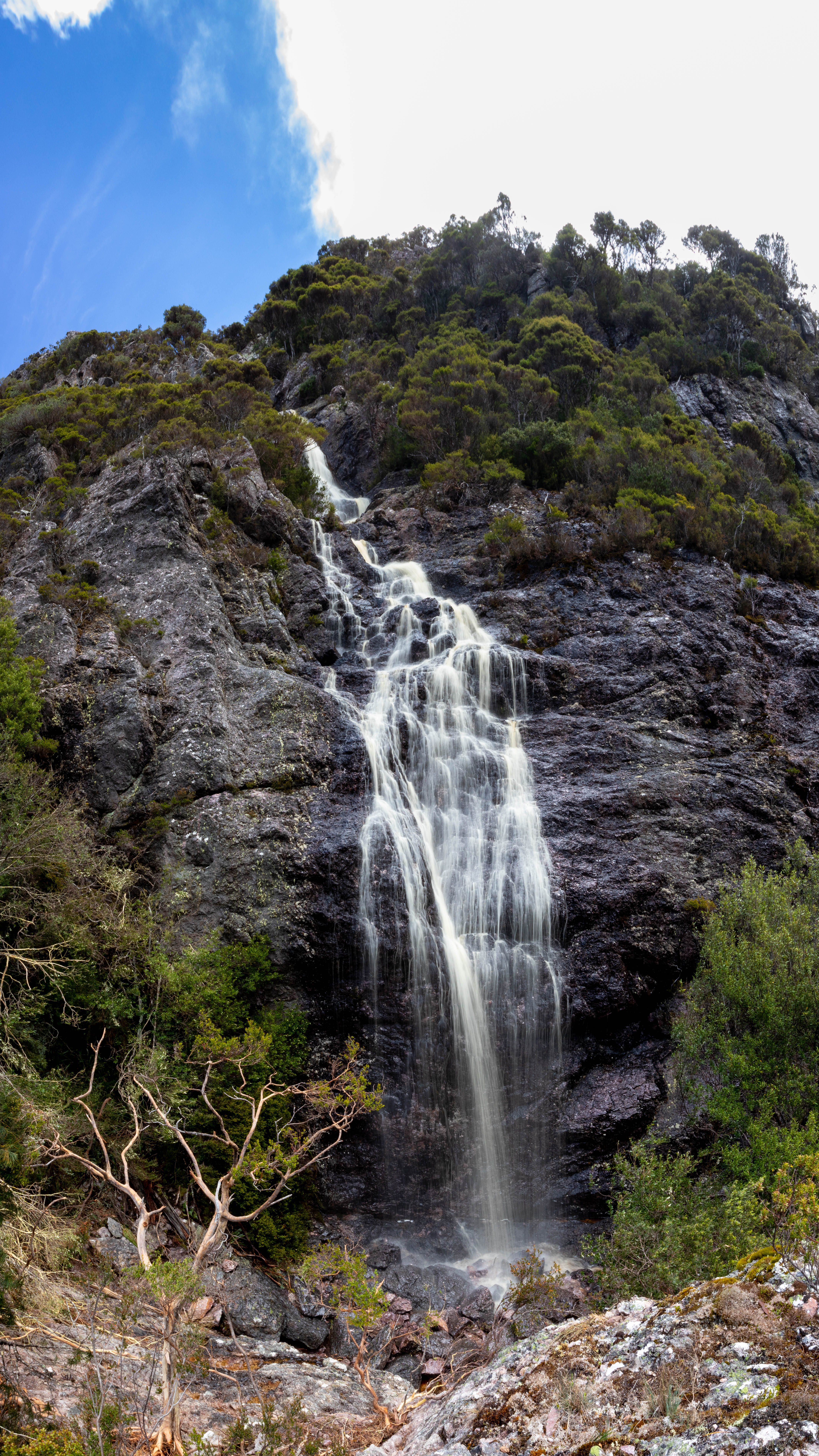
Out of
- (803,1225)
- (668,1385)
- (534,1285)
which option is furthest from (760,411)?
(668,1385)

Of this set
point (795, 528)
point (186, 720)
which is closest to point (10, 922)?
point (186, 720)

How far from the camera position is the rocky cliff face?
16062 millimetres

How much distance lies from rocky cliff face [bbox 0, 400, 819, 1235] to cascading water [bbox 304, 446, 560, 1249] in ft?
1.37

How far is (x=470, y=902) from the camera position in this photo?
17.4m

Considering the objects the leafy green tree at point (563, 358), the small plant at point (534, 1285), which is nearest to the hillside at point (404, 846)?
the small plant at point (534, 1285)

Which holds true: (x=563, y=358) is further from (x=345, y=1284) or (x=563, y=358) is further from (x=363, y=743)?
(x=345, y=1284)

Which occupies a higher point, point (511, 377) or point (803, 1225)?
point (511, 377)

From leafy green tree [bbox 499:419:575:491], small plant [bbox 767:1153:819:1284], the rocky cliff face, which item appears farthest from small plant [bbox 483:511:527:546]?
small plant [bbox 767:1153:819:1284]

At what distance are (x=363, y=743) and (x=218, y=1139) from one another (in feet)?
36.7

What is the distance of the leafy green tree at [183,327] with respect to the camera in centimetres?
5166

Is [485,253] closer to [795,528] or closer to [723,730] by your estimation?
[795,528]

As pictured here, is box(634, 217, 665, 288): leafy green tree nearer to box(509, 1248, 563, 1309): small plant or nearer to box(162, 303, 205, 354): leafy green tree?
box(162, 303, 205, 354): leafy green tree

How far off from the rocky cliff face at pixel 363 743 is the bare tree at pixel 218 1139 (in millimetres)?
1494

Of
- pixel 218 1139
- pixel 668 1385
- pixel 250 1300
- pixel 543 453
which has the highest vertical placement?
pixel 543 453
